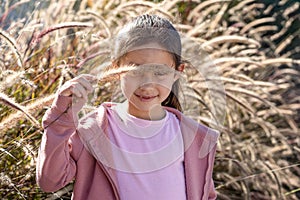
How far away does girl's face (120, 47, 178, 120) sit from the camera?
167 centimetres

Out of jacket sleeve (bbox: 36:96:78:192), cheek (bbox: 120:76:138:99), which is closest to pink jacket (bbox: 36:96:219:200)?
jacket sleeve (bbox: 36:96:78:192)

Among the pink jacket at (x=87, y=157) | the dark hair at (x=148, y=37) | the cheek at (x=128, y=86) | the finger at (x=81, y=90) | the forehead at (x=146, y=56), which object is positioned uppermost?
the dark hair at (x=148, y=37)

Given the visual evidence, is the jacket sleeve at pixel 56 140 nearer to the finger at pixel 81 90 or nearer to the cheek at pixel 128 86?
the finger at pixel 81 90

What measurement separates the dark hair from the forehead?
Result: 17 mm

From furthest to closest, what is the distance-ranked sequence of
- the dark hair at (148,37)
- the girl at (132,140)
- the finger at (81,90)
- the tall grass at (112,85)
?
the tall grass at (112,85) → the dark hair at (148,37) → the girl at (132,140) → the finger at (81,90)

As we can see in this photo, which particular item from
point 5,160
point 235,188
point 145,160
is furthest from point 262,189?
point 145,160

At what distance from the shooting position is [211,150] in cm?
197

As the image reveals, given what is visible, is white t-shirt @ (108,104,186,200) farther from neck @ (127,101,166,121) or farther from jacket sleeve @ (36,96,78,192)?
jacket sleeve @ (36,96,78,192)

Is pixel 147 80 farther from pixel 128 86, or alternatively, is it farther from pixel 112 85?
pixel 112 85

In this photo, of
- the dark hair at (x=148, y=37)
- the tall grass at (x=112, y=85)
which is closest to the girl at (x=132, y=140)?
the dark hair at (x=148, y=37)

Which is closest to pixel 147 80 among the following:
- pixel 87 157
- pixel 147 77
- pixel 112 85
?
pixel 147 77

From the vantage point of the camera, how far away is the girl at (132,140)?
162 centimetres

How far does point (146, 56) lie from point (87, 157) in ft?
0.93

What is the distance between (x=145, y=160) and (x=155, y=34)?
0.31m
